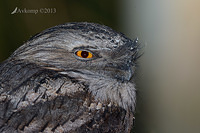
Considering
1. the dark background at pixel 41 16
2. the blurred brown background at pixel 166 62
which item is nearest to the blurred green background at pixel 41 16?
the dark background at pixel 41 16

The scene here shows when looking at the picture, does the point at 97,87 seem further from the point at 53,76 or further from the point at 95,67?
the point at 53,76

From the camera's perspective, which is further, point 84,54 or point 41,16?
point 41,16

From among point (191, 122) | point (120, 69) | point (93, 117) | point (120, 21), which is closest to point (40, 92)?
point (93, 117)

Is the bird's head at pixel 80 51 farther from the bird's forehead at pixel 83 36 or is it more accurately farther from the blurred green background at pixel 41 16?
the blurred green background at pixel 41 16

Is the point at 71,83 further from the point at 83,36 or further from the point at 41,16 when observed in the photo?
the point at 41,16

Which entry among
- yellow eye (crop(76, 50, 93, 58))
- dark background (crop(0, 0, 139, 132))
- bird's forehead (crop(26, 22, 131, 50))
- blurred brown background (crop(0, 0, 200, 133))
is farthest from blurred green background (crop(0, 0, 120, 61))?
yellow eye (crop(76, 50, 93, 58))

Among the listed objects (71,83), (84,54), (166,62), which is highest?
(84,54)

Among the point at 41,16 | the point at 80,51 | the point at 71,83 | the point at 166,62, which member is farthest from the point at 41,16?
the point at 71,83
